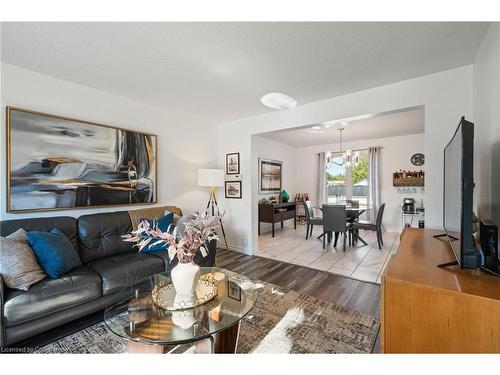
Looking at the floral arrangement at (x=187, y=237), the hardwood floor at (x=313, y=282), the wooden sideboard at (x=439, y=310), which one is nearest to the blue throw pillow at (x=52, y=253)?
the floral arrangement at (x=187, y=237)

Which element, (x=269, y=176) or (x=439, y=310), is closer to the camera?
(x=439, y=310)

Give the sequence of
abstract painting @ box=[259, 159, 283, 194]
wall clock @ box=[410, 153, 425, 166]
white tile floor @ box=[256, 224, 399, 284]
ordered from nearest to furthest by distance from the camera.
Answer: white tile floor @ box=[256, 224, 399, 284], wall clock @ box=[410, 153, 425, 166], abstract painting @ box=[259, 159, 283, 194]

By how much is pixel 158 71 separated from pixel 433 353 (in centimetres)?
303

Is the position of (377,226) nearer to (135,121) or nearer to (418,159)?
(418,159)

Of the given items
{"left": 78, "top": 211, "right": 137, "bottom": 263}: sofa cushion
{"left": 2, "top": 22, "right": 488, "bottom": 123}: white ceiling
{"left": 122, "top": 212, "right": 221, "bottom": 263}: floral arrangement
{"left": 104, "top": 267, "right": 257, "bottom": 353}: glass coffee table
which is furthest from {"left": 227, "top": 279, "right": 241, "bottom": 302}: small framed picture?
{"left": 2, "top": 22, "right": 488, "bottom": 123}: white ceiling

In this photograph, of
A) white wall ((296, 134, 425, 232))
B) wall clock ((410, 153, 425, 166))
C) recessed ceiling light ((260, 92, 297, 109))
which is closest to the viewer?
recessed ceiling light ((260, 92, 297, 109))

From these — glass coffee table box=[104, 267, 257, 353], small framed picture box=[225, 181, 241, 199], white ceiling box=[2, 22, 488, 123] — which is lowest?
glass coffee table box=[104, 267, 257, 353]

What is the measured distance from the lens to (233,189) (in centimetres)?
417

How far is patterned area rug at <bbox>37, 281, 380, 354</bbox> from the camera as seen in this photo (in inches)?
62.9

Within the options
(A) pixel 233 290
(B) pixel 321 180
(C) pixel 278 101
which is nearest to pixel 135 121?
(C) pixel 278 101

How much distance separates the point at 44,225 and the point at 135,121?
1.72 m

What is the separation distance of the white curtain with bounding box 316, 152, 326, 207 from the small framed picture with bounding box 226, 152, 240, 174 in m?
3.53

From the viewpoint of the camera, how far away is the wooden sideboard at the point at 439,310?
925 mm

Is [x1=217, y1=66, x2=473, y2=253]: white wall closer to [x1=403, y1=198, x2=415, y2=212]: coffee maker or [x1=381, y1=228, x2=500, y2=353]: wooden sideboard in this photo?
[x1=381, y1=228, x2=500, y2=353]: wooden sideboard
